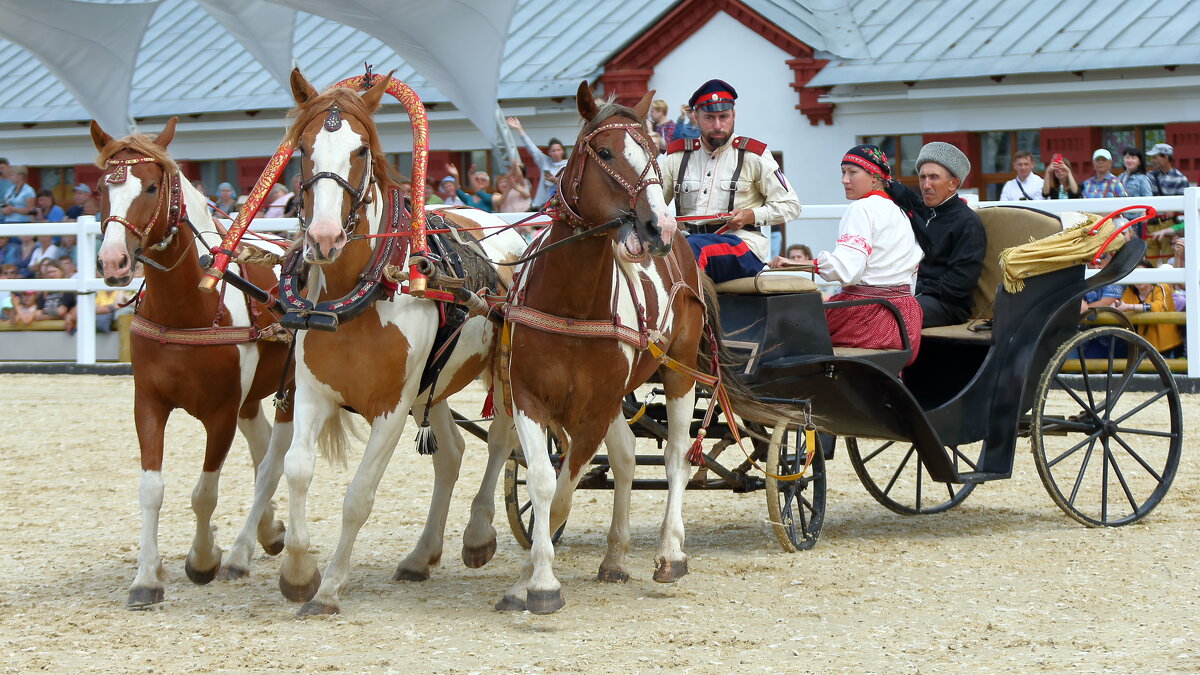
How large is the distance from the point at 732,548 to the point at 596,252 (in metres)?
2.09

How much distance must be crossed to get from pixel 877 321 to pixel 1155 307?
6180 millimetres

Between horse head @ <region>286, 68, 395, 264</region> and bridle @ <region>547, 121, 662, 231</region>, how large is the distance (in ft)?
2.35

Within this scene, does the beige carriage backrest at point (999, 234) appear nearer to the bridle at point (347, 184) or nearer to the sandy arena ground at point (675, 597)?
the sandy arena ground at point (675, 597)

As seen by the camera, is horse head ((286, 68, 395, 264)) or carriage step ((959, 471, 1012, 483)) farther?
carriage step ((959, 471, 1012, 483))

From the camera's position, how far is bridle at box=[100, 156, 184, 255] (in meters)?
6.23

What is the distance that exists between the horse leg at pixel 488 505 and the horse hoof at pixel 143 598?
1372 mm

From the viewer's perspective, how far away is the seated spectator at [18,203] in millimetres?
18406

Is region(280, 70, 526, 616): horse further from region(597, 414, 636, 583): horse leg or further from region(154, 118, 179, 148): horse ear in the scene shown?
region(597, 414, 636, 583): horse leg

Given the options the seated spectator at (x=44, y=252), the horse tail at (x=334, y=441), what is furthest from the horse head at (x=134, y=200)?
the seated spectator at (x=44, y=252)

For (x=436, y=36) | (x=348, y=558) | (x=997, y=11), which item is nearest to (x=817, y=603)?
(x=348, y=558)

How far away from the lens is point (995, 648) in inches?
213

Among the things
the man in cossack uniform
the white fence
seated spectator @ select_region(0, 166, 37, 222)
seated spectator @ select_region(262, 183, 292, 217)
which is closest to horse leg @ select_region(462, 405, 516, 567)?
the man in cossack uniform

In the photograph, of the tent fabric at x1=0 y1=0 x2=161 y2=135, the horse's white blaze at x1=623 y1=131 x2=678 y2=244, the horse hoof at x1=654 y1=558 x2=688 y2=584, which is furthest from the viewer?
the tent fabric at x1=0 y1=0 x2=161 y2=135

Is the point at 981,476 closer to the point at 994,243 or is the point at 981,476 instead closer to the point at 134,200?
the point at 994,243
